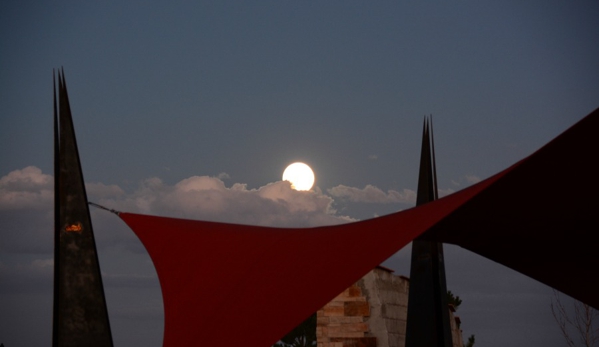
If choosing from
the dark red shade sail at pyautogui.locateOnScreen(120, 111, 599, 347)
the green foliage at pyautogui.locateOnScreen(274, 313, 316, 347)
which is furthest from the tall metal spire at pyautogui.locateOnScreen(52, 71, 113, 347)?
the green foliage at pyautogui.locateOnScreen(274, 313, 316, 347)

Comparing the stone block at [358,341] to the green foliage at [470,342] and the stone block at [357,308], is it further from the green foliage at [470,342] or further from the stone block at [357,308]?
the green foliage at [470,342]

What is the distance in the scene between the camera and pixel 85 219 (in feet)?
19.4

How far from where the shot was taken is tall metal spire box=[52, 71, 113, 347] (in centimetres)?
576

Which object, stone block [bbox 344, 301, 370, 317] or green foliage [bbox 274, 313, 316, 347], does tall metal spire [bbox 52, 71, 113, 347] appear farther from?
green foliage [bbox 274, 313, 316, 347]

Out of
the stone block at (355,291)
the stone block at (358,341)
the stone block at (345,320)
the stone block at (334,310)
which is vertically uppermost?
the stone block at (355,291)

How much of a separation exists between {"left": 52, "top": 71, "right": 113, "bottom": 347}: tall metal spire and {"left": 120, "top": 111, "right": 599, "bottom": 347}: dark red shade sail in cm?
41

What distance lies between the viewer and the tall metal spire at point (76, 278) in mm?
5762

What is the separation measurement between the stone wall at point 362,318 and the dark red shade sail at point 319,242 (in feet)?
7.07

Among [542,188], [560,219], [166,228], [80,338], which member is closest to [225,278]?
[166,228]

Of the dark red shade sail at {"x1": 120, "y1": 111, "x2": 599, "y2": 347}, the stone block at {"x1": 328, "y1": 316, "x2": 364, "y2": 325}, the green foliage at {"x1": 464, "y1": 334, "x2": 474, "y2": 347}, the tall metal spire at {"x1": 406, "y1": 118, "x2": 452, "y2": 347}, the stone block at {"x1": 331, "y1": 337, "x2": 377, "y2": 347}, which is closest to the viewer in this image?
the dark red shade sail at {"x1": 120, "y1": 111, "x2": 599, "y2": 347}

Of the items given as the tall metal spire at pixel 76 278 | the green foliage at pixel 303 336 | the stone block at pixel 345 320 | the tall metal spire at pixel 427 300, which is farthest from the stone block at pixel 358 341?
the green foliage at pixel 303 336

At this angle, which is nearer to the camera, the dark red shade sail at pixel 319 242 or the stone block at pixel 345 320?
the dark red shade sail at pixel 319 242

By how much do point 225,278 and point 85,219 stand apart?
172 cm

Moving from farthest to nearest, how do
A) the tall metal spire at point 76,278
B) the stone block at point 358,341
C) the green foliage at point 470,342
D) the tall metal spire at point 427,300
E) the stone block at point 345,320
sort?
the green foliage at point 470,342 < the stone block at point 345,320 < the stone block at point 358,341 < the tall metal spire at point 427,300 < the tall metal spire at point 76,278
